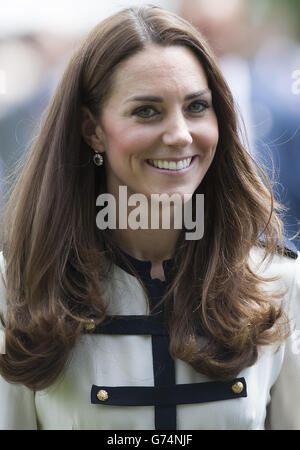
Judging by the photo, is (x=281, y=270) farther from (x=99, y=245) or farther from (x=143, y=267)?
(x=99, y=245)

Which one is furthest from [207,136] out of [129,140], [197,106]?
[129,140]

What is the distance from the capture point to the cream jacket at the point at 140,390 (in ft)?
6.15

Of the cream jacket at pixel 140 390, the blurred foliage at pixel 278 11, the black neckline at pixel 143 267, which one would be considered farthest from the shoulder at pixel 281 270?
the blurred foliage at pixel 278 11

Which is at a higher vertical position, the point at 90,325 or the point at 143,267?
the point at 143,267

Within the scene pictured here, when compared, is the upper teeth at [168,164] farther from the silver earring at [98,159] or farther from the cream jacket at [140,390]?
the cream jacket at [140,390]

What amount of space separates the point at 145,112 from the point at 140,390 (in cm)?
70

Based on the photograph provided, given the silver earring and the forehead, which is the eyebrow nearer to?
the forehead

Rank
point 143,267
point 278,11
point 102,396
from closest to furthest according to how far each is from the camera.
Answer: point 102,396
point 143,267
point 278,11

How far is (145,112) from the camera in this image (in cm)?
190

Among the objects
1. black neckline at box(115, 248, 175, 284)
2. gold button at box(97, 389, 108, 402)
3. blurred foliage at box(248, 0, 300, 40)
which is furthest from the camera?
blurred foliage at box(248, 0, 300, 40)

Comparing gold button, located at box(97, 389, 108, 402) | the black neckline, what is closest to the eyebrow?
the black neckline

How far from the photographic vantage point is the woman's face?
1890mm

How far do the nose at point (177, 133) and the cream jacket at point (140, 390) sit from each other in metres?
0.38

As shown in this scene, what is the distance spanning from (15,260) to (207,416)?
0.64 metres
